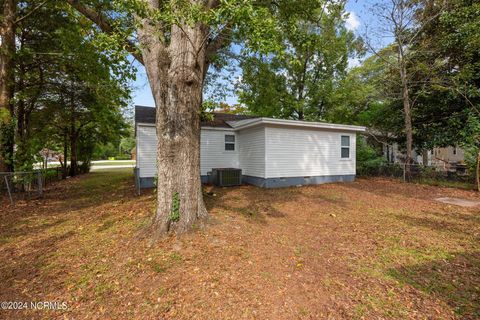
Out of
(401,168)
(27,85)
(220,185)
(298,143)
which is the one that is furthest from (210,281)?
(401,168)

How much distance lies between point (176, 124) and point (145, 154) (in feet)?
22.3

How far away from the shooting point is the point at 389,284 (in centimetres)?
285

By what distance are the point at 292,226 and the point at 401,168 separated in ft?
34.9

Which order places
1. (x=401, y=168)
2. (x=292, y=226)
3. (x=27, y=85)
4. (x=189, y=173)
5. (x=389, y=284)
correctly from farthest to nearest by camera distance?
1. (x=401, y=168)
2. (x=27, y=85)
3. (x=292, y=226)
4. (x=189, y=173)
5. (x=389, y=284)

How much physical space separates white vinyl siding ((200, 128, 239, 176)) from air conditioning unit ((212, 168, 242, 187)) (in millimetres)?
936

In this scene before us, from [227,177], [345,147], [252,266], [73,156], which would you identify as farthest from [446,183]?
[73,156]

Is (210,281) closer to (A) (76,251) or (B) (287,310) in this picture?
(B) (287,310)

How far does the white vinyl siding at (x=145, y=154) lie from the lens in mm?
10086

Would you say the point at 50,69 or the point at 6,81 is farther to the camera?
the point at 50,69

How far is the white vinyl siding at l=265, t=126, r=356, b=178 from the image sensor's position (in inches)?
388

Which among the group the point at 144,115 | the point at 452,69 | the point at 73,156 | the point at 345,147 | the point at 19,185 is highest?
the point at 452,69

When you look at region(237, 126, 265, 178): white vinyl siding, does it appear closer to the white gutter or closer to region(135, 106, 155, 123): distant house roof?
the white gutter

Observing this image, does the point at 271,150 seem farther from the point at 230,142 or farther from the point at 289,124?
the point at 230,142

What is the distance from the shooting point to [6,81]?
7.99m
